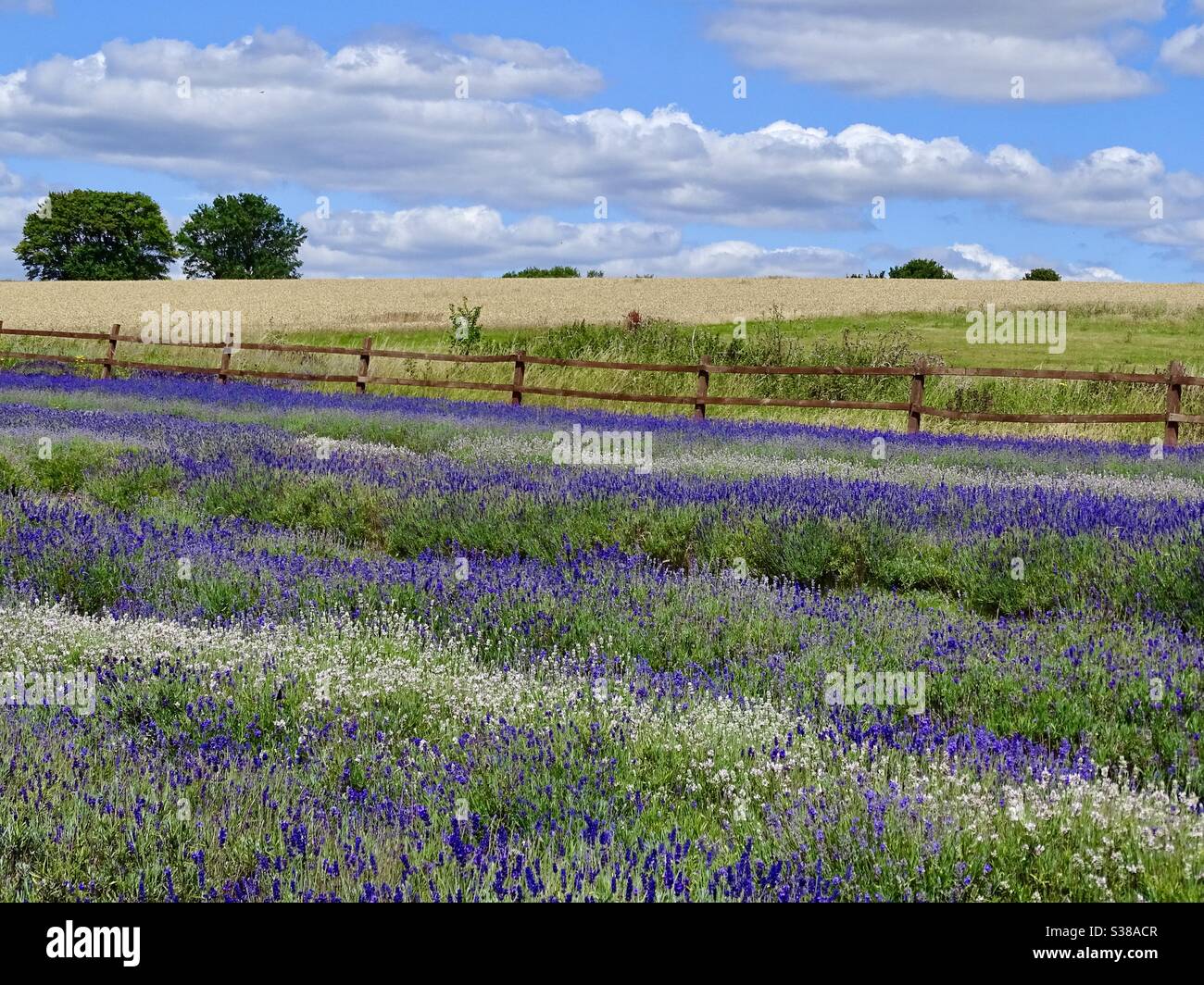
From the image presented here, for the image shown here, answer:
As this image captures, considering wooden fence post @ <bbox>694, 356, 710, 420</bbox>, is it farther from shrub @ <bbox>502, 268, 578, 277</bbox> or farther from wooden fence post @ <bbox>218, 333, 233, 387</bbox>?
shrub @ <bbox>502, 268, 578, 277</bbox>

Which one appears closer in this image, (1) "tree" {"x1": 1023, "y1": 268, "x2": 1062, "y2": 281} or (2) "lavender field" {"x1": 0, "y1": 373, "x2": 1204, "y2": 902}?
(2) "lavender field" {"x1": 0, "y1": 373, "x2": 1204, "y2": 902}

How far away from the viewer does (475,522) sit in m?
8.09

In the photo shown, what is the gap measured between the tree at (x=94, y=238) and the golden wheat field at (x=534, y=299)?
1242cm

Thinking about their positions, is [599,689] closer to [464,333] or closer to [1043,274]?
[464,333]

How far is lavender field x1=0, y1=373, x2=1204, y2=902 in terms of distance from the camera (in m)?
2.88

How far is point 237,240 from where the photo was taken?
297 feet

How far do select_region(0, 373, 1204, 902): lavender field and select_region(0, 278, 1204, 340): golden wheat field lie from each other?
2797cm

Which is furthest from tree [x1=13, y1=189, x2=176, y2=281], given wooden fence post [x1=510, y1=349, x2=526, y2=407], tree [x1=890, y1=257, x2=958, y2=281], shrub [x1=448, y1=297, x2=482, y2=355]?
wooden fence post [x1=510, y1=349, x2=526, y2=407]

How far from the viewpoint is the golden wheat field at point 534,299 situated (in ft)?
145

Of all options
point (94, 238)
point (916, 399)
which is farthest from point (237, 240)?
point (916, 399)

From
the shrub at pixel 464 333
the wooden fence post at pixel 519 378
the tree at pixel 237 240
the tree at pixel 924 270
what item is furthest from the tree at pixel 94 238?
the wooden fence post at pixel 519 378

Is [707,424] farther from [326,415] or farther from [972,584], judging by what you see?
[972,584]
